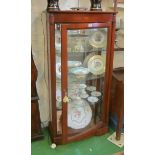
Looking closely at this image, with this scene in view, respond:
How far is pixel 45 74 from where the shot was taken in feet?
7.13

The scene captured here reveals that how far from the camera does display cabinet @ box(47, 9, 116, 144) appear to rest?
5.76 feet

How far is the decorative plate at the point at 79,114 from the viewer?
7.04 feet

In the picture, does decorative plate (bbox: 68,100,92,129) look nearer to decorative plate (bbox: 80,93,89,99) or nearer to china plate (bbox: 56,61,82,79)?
decorative plate (bbox: 80,93,89,99)

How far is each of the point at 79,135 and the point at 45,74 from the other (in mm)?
734

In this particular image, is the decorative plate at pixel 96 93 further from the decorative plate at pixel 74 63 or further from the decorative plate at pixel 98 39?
the decorative plate at pixel 98 39

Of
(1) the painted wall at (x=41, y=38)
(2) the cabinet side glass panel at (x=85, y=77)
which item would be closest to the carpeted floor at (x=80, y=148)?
(2) the cabinet side glass panel at (x=85, y=77)

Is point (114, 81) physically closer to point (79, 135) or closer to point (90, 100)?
point (90, 100)

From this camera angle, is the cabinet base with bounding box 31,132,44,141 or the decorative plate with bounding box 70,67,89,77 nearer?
the decorative plate with bounding box 70,67,89,77

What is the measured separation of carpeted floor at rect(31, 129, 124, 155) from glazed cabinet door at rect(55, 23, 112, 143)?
0.26 feet

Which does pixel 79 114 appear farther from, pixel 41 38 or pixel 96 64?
pixel 41 38

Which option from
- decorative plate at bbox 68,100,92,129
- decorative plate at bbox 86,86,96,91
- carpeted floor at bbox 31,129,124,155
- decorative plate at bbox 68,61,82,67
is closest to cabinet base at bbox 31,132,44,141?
carpeted floor at bbox 31,129,124,155
